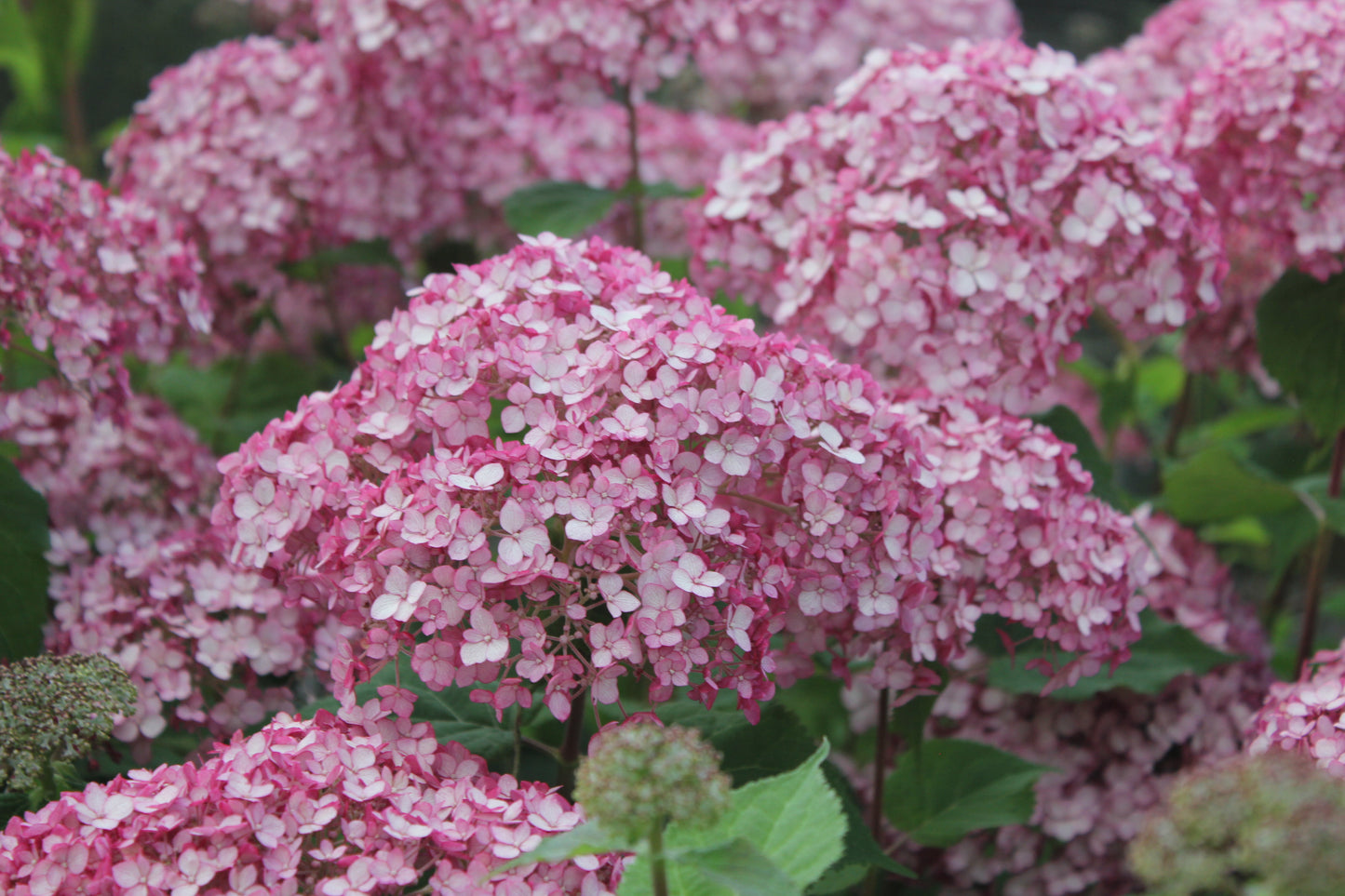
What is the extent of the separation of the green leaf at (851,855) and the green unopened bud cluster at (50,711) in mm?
720

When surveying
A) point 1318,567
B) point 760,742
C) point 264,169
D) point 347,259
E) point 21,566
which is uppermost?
point 264,169

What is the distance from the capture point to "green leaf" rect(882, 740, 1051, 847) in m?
1.58

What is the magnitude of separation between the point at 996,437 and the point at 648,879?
66 cm

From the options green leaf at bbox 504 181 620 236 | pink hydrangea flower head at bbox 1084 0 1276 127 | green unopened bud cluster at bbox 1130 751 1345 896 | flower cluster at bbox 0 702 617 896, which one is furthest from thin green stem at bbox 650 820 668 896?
pink hydrangea flower head at bbox 1084 0 1276 127

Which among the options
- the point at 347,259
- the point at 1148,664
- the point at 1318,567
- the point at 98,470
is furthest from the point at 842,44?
the point at 98,470

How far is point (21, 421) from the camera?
61.8 inches

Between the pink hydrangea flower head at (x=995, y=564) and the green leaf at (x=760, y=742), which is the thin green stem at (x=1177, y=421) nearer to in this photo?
the pink hydrangea flower head at (x=995, y=564)

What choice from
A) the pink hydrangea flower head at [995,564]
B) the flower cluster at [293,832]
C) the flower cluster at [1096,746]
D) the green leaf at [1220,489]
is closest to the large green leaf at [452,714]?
the flower cluster at [293,832]

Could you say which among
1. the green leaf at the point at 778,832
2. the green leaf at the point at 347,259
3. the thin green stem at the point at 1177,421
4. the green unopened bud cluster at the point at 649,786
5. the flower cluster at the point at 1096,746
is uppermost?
the green leaf at the point at 347,259

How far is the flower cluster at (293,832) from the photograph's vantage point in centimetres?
98

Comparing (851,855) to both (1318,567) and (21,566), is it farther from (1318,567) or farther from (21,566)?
(1318,567)

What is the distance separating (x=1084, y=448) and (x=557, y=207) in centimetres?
93

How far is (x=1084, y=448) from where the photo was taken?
168 centimetres

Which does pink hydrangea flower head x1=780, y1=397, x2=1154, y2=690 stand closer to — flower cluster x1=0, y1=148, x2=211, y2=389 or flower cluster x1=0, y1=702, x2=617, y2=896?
flower cluster x1=0, y1=702, x2=617, y2=896
